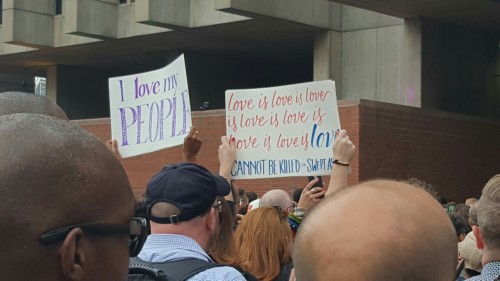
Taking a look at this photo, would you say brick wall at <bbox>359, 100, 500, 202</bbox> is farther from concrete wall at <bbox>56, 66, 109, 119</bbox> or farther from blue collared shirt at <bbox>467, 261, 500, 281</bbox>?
concrete wall at <bbox>56, 66, 109, 119</bbox>

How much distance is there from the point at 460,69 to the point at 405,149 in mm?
4142

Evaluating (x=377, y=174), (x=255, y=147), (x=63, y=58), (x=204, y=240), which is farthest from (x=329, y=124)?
(x=63, y=58)

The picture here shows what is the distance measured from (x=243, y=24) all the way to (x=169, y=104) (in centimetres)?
1792

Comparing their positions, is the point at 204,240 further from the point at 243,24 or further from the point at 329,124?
the point at 243,24

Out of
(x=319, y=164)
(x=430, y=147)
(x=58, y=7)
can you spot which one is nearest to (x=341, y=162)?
(x=319, y=164)

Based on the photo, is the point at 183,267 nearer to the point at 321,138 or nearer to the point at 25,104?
the point at 25,104

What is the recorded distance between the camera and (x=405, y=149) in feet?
68.2

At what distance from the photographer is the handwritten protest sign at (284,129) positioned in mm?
8648

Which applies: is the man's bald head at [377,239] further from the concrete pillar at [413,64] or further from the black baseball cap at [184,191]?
the concrete pillar at [413,64]

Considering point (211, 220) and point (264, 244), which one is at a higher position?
point (211, 220)

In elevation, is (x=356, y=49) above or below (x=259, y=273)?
above

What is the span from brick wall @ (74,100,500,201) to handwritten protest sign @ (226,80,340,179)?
1018cm

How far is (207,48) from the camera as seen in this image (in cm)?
3011

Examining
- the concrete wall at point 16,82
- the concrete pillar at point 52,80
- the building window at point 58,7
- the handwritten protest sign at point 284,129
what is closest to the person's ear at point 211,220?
the handwritten protest sign at point 284,129
